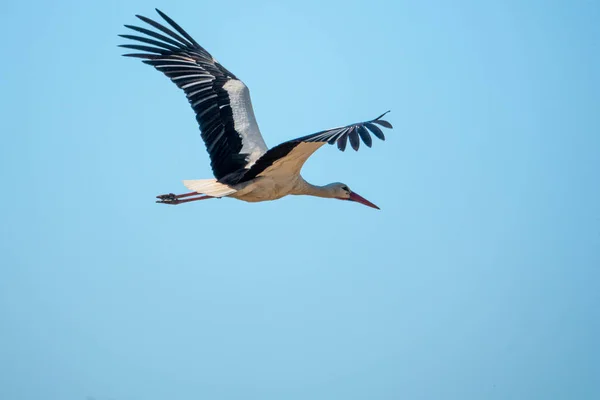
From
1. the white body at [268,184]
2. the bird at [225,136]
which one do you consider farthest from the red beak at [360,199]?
the white body at [268,184]

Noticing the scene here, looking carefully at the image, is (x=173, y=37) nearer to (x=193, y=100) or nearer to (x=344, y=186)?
(x=193, y=100)

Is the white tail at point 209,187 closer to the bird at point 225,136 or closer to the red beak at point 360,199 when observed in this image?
the bird at point 225,136

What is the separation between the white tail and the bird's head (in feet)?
5.67

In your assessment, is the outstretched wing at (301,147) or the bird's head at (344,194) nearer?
the outstretched wing at (301,147)

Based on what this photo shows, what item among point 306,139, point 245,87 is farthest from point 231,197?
point 306,139

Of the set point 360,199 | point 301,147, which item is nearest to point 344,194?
point 360,199

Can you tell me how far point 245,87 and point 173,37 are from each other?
1245mm

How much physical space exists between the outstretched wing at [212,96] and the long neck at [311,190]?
0.57m

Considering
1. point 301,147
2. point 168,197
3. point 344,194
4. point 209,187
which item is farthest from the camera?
Answer: point 344,194

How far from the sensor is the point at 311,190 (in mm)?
10062

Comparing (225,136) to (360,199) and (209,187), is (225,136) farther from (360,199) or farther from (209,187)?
(360,199)

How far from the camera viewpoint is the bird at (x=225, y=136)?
894 cm

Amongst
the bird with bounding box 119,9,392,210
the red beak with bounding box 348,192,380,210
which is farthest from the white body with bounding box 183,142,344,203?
the red beak with bounding box 348,192,380,210

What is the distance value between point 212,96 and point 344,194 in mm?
2054
